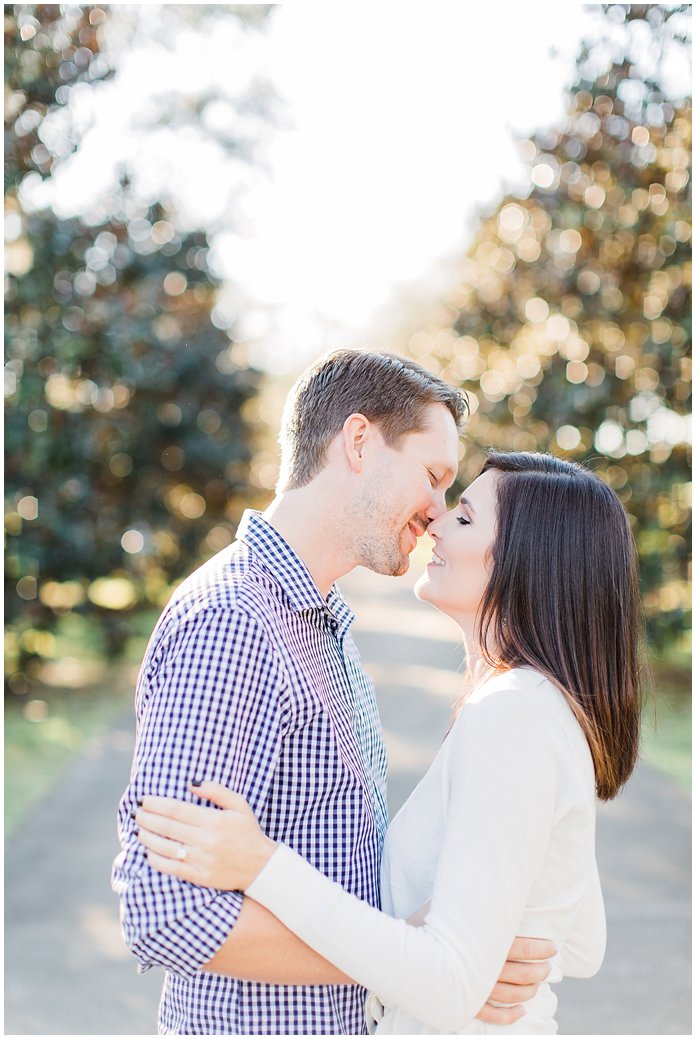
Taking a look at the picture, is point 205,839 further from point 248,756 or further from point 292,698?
point 292,698

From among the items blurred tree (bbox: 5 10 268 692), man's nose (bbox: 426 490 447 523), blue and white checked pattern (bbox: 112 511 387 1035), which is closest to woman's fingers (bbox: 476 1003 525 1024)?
blue and white checked pattern (bbox: 112 511 387 1035)

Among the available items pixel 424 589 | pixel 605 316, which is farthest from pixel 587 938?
pixel 605 316

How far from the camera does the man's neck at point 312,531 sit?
226cm

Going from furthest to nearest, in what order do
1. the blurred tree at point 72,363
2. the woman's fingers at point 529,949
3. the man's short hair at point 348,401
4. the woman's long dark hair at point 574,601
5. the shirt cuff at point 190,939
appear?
the blurred tree at point 72,363 → the man's short hair at point 348,401 → the woman's long dark hair at point 574,601 → the woman's fingers at point 529,949 → the shirt cuff at point 190,939

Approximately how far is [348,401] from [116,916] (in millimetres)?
4004

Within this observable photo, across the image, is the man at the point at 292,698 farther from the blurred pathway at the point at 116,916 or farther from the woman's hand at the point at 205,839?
the blurred pathway at the point at 116,916

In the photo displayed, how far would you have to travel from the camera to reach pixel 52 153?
8.06 m

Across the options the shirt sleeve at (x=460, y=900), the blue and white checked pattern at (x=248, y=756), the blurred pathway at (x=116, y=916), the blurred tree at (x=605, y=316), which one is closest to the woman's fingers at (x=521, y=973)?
the shirt sleeve at (x=460, y=900)

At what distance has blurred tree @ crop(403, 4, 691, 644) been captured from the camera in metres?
9.70

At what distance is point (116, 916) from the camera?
5.39 m

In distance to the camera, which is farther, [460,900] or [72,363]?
[72,363]

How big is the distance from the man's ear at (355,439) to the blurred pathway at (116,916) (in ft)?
10.0

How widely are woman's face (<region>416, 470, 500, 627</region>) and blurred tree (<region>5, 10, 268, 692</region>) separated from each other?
6409mm

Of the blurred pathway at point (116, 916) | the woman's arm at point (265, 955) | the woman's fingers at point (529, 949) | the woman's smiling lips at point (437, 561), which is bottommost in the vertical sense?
the blurred pathway at point (116, 916)
